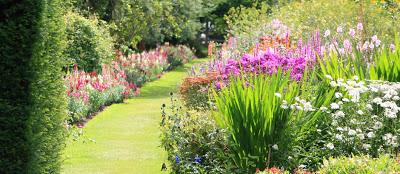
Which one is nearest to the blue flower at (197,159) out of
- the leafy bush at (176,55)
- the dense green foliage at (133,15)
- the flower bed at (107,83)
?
the flower bed at (107,83)

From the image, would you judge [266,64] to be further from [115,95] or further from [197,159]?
[115,95]

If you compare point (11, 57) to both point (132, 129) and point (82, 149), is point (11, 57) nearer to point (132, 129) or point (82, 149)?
point (82, 149)

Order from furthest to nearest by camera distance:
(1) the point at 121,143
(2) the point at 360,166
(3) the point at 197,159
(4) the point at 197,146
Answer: (1) the point at 121,143
(4) the point at 197,146
(3) the point at 197,159
(2) the point at 360,166

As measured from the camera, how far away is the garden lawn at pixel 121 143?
9.09 meters

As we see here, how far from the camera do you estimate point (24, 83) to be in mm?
5750

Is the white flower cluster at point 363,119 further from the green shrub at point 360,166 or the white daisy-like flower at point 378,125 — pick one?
the green shrub at point 360,166

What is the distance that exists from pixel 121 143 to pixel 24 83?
5.30m

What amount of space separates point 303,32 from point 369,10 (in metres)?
1.87

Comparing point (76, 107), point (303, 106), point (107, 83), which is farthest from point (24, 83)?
point (107, 83)

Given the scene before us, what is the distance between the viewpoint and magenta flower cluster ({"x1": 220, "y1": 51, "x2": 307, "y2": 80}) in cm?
981

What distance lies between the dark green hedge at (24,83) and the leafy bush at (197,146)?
6.29 ft

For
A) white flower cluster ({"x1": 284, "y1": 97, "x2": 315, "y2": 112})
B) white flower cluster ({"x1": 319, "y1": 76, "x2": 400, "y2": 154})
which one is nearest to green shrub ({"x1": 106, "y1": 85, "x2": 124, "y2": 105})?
white flower cluster ({"x1": 319, "y1": 76, "x2": 400, "y2": 154})

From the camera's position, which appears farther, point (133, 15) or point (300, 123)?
point (133, 15)

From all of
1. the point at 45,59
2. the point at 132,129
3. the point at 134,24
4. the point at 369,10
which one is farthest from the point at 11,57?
the point at 134,24
